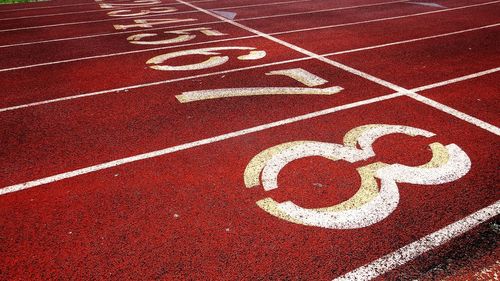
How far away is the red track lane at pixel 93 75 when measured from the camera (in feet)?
20.5

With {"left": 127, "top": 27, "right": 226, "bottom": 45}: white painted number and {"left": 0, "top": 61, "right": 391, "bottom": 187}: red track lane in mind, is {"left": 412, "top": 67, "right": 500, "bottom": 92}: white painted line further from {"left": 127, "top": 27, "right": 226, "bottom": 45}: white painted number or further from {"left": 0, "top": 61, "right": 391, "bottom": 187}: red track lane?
{"left": 127, "top": 27, "right": 226, "bottom": 45}: white painted number

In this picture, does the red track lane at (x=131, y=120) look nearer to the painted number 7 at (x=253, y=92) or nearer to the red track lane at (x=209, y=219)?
the painted number 7 at (x=253, y=92)

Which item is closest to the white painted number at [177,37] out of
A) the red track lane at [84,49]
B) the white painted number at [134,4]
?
the red track lane at [84,49]

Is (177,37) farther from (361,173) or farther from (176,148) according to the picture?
(361,173)

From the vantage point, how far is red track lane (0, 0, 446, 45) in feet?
33.7

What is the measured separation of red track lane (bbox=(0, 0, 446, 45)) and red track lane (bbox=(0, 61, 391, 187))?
4872mm

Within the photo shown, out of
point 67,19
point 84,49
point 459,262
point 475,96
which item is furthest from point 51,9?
point 459,262

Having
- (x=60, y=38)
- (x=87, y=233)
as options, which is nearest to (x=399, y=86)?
(x=87, y=233)

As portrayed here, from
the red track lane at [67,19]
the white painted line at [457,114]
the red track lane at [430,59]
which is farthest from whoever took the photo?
the red track lane at [67,19]

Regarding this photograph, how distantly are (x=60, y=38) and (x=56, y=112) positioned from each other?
5.35m

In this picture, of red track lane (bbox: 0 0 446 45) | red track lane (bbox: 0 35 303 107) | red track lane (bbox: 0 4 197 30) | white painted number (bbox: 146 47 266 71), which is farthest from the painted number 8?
red track lane (bbox: 0 4 197 30)

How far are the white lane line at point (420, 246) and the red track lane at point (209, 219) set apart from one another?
54mm

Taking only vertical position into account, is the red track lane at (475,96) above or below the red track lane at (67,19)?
above

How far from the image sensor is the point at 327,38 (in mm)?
9055
